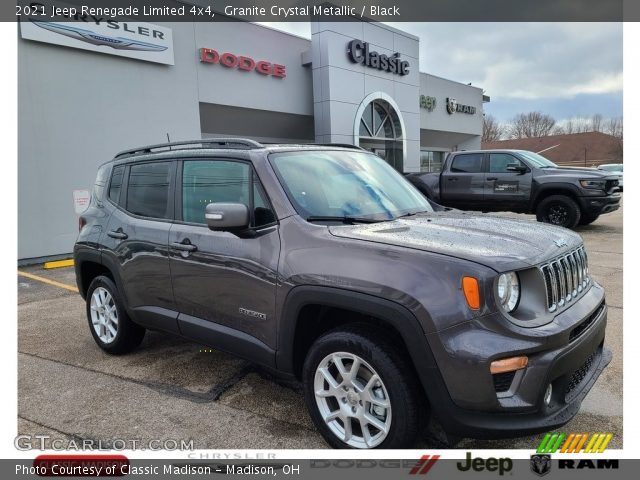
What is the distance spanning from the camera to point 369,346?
8.40ft

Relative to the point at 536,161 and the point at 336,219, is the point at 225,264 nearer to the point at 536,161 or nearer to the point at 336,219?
the point at 336,219

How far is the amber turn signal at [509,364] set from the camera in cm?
226

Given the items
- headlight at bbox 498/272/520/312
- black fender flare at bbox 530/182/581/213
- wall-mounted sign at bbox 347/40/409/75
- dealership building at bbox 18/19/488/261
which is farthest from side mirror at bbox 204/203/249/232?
wall-mounted sign at bbox 347/40/409/75

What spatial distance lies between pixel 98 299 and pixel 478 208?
9.37 metres

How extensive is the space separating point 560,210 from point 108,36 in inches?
445

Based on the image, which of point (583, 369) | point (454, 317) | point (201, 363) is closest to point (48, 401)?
point (201, 363)

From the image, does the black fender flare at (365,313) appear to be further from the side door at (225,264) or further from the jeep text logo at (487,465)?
the jeep text logo at (487,465)

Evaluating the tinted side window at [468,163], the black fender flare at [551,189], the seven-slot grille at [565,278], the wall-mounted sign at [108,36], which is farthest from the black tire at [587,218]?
the wall-mounted sign at [108,36]

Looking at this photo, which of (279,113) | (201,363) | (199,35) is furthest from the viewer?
(279,113)

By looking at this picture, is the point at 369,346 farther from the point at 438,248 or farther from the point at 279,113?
the point at 279,113

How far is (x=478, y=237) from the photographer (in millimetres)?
2748

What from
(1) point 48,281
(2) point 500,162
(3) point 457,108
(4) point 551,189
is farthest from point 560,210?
(3) point 457,108

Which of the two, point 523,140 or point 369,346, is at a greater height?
point 523,140

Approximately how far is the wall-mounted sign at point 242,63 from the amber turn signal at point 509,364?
44.0ft
